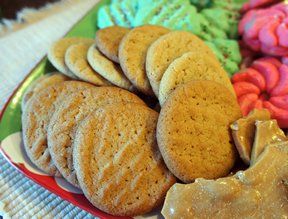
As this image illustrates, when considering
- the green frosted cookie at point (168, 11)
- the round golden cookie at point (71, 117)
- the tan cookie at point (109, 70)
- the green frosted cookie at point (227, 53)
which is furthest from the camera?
the green frosted cookie at point (168, 11)

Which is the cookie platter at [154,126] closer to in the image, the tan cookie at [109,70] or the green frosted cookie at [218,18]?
the tan cookie at [109,70]

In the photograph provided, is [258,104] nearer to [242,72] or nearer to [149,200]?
[242,72]

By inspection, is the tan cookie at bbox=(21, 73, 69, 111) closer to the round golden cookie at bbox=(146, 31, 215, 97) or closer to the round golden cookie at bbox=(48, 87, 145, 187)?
the round golden cookie at bbox=(48, 87, 145, 187)

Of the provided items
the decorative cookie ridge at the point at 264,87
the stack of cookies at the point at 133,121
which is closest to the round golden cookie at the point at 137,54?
the stack of cookies at the point at 133,121

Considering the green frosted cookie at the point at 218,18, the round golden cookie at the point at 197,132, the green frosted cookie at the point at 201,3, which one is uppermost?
the round golden cookie at the point at 197,132

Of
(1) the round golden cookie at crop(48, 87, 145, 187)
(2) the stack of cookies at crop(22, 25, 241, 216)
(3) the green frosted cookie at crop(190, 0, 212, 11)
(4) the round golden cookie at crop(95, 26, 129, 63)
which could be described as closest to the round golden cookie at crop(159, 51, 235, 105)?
(2) the stack of cookies at crop(22, 25, 241, 216)

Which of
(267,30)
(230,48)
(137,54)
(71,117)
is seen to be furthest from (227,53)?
(71,117)
